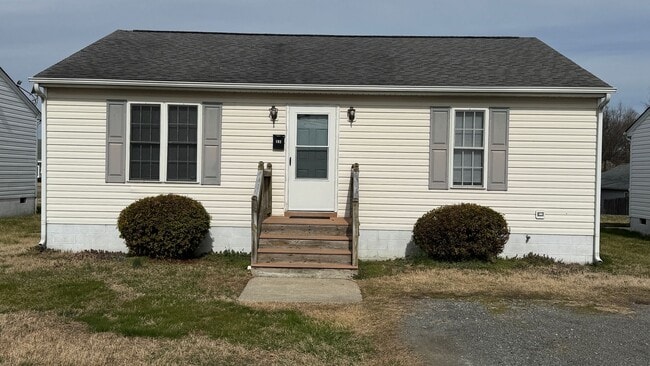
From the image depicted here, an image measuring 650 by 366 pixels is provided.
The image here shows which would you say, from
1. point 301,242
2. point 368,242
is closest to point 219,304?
point 301,242

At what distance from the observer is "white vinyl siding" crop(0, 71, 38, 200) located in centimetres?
1750

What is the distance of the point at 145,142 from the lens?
9.89m

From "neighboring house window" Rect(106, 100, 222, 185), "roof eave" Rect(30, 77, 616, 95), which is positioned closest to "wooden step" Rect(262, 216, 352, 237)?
"neighboring house window" Rect(106, 100, 222, 185)

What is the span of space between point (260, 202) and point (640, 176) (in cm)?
1358

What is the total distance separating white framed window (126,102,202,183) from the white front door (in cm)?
178

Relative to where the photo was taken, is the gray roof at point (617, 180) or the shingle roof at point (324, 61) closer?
the shingle roof at point (324, 61)

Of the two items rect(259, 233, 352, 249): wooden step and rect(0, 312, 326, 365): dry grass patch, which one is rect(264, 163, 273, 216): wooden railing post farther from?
rect(0, 312, 326, 365): dry grass patch

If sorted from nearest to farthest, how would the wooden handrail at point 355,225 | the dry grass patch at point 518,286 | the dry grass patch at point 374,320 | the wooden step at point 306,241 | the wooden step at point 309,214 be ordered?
the dry grass patch at point 374,320, the dry grass patch at point 518,286, the wooden handrail at point 355,225, the wooden step at point 306,241, the wooden step at point 309,214

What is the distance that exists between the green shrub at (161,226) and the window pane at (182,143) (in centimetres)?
77

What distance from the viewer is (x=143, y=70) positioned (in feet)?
33.0

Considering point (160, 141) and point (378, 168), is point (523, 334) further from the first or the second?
point (160, 141)

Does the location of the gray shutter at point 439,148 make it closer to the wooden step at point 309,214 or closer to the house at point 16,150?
the wooden step at point 309,214

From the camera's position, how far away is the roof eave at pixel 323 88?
9578 millimetres

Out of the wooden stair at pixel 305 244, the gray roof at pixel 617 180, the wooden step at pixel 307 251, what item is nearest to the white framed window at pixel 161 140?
the wooden stair at pixel 305 244
